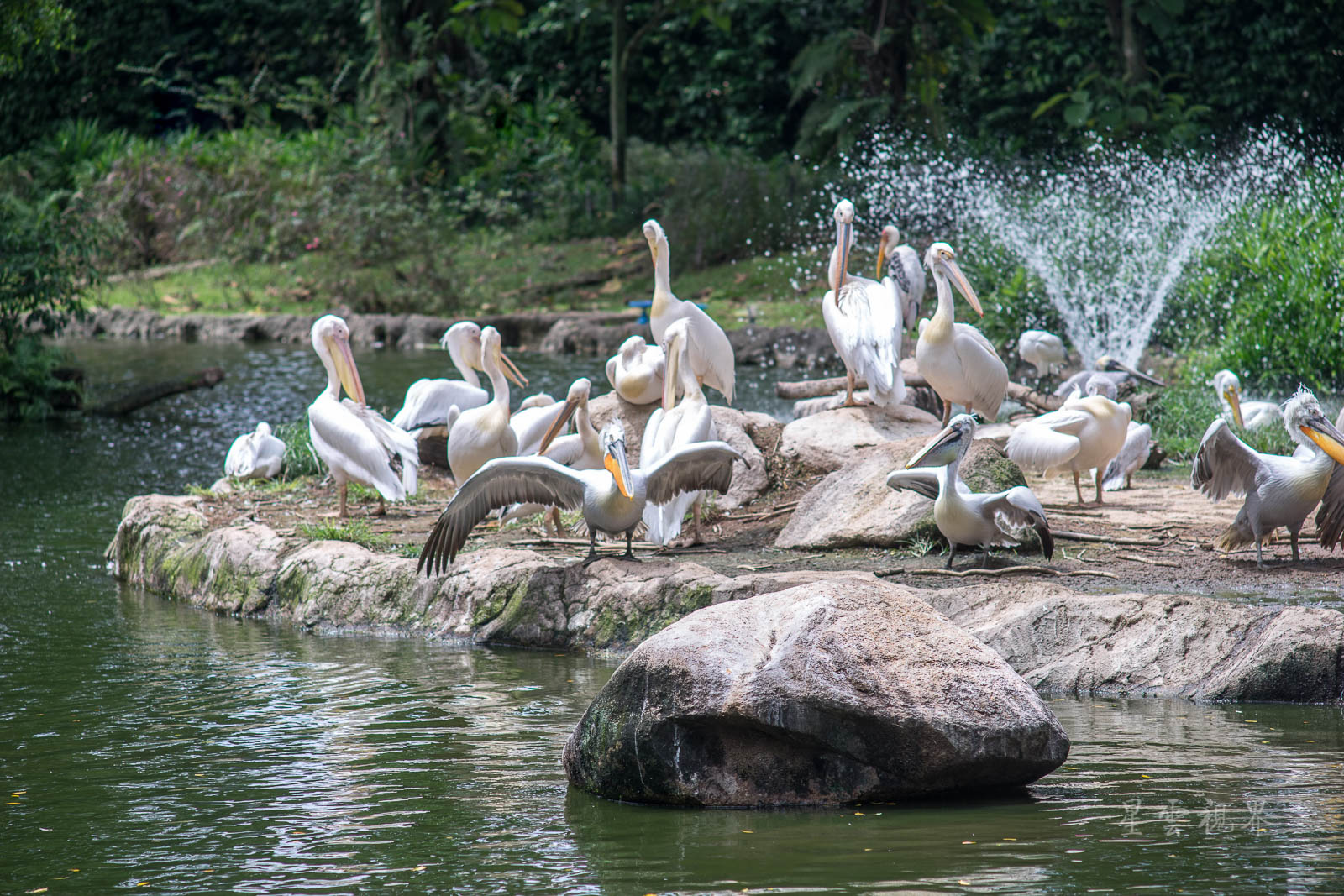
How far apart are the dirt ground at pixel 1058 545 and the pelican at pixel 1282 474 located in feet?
0.61

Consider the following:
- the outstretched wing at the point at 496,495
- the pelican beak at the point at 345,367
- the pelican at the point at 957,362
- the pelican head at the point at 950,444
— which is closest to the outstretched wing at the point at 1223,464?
the pelican head at the point at 950,444

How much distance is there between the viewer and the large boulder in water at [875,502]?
22.2ft

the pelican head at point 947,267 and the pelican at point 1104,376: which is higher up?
the pelican head at point 947,267

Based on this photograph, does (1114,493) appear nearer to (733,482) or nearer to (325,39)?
(733,482)

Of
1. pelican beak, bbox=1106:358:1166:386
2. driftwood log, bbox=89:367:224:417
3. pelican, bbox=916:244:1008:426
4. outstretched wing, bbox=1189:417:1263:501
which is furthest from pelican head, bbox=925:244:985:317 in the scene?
driftwood log, bbox=89:367:224:417

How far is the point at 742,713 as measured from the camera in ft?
12.8

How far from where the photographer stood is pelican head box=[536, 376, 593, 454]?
23.8ft

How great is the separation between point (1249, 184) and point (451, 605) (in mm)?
13846

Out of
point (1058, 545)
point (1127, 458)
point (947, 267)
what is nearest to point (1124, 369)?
point (1127, 458)

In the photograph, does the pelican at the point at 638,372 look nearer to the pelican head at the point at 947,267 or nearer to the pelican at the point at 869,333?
the pelican at the point at 869,333

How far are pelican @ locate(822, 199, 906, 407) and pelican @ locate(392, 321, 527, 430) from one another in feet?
7.78

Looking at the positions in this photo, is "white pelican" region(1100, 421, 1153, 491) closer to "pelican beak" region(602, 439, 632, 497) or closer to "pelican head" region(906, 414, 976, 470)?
"pelican head" region(906, 414, 976, 470)

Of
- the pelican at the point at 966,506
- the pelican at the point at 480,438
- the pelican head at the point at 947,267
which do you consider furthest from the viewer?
the pelican head at the point at 947,267

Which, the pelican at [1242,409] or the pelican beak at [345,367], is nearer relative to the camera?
the pelican at [1242,409]
